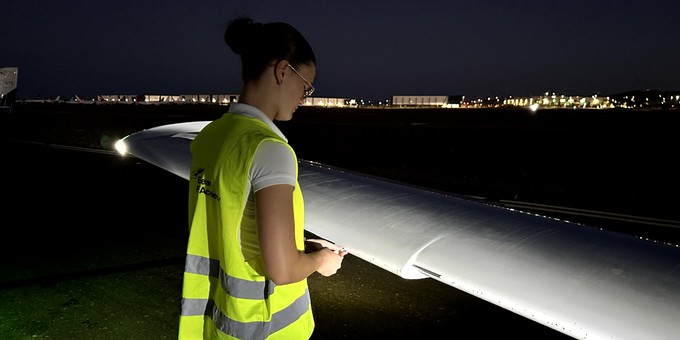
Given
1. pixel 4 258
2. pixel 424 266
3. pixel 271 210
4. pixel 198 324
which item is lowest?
pixel 4 258

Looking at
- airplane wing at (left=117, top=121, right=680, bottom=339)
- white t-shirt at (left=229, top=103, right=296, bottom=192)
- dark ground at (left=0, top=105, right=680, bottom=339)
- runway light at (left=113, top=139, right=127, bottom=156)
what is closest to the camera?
white t-shirt at (left=229, top=103, right=296, bottom=192)

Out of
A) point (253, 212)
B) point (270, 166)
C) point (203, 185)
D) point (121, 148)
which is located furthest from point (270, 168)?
point (121, 148)

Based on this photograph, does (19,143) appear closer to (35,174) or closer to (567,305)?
(35,174)

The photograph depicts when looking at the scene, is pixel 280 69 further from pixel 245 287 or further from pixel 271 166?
pixel 245 287

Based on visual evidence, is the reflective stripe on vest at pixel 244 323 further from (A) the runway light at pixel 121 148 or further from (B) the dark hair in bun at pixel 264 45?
(A) the runway light at pixel 121 148

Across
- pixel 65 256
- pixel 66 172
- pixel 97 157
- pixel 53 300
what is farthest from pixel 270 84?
pixel 97 157

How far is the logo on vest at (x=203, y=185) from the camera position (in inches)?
54.8

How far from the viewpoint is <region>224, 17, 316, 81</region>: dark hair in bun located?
1.41 m

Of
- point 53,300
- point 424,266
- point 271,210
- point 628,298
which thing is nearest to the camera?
point 271,210

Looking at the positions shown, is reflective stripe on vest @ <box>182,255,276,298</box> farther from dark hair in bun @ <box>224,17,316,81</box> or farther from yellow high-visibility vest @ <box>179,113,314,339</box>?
dark hair in bun @ <box>224,17,316,81</box>

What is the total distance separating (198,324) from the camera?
5.08ft

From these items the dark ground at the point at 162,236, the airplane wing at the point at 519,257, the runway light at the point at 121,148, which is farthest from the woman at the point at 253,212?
the runway light at the point at 121,148

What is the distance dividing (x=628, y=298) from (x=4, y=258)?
5.72 meters

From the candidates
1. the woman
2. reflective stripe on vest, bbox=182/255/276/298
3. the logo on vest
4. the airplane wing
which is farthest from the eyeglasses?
the airplane wing
